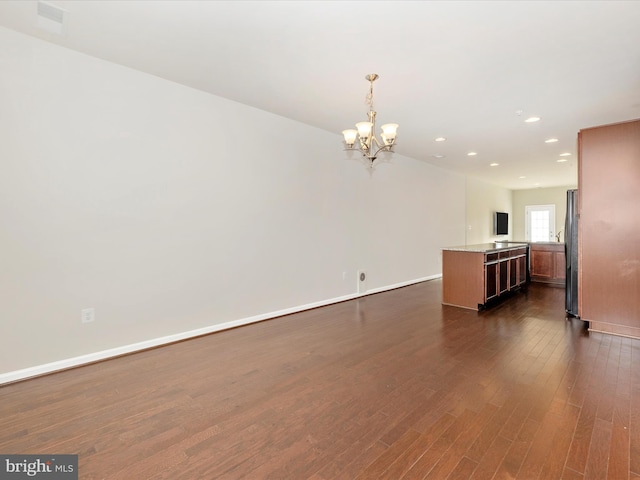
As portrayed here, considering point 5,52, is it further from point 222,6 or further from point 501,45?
point 501,45

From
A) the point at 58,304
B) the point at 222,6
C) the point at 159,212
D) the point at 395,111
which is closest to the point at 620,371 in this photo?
the point at 395,111

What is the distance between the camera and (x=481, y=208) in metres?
10.1

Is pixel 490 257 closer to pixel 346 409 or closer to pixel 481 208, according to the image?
pixel 346 409

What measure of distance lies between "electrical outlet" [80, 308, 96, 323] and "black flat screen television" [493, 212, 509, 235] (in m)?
11.5

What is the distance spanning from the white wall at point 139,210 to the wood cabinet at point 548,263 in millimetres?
4938

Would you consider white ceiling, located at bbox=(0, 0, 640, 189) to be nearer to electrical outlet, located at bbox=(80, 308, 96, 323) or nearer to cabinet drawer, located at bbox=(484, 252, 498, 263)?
cabinet drawer, located at bbox=(484, 252, 498, 263)

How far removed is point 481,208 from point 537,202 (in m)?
3.82

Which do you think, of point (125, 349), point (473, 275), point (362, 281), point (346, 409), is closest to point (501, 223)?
point (473, 275)

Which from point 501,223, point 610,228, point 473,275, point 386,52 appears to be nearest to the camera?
point 386,52

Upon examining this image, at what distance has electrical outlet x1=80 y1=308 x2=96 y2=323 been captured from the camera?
116 inches

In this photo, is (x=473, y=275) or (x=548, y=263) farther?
(x=548, y=263)

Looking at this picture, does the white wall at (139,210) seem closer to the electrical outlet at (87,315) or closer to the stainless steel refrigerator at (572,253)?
the electrical outlet at (87,315)

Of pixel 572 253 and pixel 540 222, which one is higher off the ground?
pixel 540 222

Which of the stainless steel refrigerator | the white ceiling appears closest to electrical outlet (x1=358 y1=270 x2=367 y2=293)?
the white ceiling
